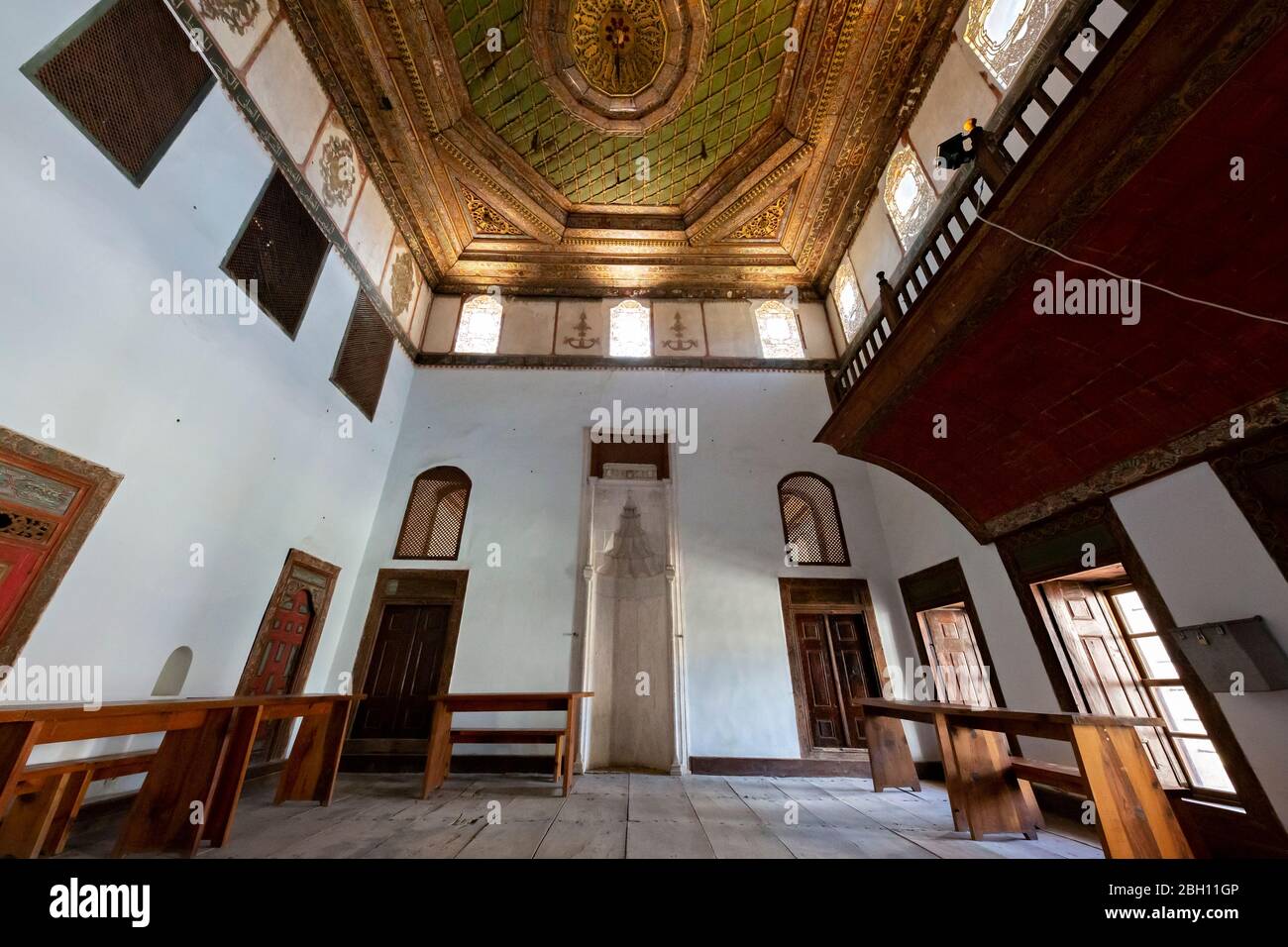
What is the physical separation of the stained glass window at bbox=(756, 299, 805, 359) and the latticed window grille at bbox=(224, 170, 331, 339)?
694cm

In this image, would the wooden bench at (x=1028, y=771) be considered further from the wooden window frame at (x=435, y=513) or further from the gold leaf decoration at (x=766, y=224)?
the gold leaf decoration at (x=766, y=224)

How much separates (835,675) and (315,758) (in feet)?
19.2

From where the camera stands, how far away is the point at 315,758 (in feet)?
13.4

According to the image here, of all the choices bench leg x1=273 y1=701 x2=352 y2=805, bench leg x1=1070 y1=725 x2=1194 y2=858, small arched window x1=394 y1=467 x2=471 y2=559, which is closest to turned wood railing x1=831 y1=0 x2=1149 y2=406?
bench leg x1=1070 y1=725 x2=1194 y2=858

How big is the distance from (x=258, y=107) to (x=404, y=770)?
24.8ft

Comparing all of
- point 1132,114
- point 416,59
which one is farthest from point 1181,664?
point 416,59

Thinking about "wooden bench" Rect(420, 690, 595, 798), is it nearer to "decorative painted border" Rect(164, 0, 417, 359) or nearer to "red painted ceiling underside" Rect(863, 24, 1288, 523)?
"red painted ceiling underside" Rect(863, 24, 1288, 523)

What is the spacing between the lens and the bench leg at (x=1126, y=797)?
7.88 ft

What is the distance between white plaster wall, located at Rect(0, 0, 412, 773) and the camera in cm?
297

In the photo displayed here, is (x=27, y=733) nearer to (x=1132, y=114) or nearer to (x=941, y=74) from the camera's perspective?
(x=1132, y=114)

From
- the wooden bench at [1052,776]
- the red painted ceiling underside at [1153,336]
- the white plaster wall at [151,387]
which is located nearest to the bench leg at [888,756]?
the wooden bench at [1052,776]

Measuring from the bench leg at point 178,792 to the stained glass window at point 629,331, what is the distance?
276 inches

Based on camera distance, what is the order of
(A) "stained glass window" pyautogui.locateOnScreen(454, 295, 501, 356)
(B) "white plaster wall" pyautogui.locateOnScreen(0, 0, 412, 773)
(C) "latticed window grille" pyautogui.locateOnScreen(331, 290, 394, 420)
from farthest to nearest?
(A) "stained glass window" pyautogui.locateOnScreen(454, 295, 501, 356), (C) "latticed window grille" pyautogui.locateOnScreen(331, 290, 394, 420), (B) "white plaster wall" pyautogui.locateOnScreen(0, 0, 412, 773)

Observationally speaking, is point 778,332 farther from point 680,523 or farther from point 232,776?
point 232,776
